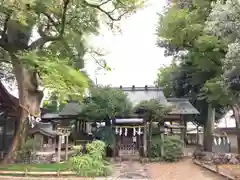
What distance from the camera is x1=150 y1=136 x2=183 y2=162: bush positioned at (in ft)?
62.3

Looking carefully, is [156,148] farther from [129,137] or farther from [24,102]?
[24,102]

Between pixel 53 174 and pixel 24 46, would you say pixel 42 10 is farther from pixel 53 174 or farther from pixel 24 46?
pixel 53 174

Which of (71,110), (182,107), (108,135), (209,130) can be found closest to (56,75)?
(108,135)

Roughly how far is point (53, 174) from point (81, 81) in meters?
4.17

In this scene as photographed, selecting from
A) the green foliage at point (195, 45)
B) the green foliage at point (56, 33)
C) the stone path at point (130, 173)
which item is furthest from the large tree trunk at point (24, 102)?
the green foliage at point (195, 45)

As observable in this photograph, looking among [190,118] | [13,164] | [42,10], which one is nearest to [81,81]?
[42,10]

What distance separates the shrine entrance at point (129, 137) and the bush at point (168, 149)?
37.5 inches

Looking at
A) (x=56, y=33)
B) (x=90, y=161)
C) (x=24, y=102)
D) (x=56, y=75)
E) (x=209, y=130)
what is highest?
(x=56, y=33)

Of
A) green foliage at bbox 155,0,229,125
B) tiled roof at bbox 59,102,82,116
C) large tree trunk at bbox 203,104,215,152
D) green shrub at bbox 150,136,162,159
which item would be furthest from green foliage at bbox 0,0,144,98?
large tree trunk at bbox 203,104,215,152

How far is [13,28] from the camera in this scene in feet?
53.7

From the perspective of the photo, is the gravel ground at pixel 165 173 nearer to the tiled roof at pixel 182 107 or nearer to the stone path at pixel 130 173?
the stone path at pixel 130 173

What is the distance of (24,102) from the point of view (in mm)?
16547

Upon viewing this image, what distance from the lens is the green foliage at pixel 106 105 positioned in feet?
63.3

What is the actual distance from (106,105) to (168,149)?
474 centimetres
